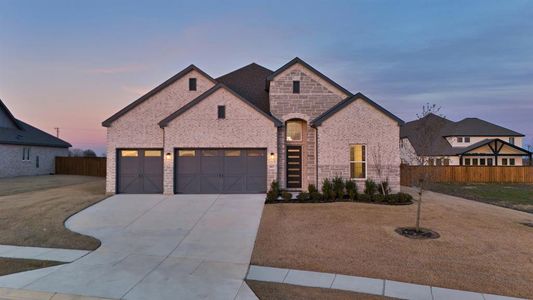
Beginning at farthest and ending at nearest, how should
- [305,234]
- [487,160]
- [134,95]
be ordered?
[487,160]
[134,95]
[305,234]

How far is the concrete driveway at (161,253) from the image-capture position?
5832 mm

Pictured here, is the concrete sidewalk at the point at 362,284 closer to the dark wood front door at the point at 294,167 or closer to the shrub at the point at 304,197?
the shrub at the point at 304,197

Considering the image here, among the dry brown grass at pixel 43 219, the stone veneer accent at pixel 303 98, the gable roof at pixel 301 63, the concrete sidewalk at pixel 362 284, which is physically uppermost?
the gable roof at pixel 301 63

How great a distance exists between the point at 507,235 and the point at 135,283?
35.7 ft

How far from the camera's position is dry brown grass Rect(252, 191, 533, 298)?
661 centimetres

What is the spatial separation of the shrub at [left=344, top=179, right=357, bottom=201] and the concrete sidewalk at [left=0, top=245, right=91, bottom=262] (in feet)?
37.1

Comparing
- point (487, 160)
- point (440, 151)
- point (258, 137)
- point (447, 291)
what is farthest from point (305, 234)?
point (487, 160)

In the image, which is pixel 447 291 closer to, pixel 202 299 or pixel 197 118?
pixel 202 299

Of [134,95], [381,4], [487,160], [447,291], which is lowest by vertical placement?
[447,291]

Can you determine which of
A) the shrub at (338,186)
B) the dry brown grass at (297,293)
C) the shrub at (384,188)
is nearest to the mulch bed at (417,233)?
the dry brown grass at (297,293)

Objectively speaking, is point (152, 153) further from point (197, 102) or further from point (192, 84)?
point (192, 84)

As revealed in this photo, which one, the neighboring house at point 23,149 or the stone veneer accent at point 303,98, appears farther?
the neighboring house at point 23,149

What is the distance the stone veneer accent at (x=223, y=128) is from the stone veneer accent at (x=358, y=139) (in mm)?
2729

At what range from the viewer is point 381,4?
16.2 meters
